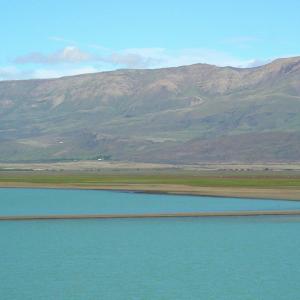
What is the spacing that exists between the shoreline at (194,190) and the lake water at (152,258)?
86.1ft

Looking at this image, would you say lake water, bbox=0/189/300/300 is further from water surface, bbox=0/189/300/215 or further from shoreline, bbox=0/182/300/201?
shoreline, bbox=0/182/300/201

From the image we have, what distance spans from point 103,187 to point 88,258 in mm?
75545

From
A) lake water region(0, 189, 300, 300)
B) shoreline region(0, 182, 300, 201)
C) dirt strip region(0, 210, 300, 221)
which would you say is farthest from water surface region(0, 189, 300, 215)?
dirt strip region(0, 210, 300, 221)

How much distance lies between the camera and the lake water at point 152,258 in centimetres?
4247

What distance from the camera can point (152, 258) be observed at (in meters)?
52.0

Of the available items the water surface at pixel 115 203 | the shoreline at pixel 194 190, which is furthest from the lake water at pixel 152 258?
the shoreline at pixel 194 190

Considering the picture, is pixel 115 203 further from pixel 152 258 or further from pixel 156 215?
pixel 152 258

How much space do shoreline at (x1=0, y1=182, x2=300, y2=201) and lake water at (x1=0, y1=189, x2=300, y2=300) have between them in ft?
86.1

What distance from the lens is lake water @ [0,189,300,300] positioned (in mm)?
42469

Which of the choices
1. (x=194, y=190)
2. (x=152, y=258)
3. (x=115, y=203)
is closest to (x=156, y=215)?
(x=115, y=203)

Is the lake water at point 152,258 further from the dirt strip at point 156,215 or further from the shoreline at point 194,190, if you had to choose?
the shoreline at point 194,190

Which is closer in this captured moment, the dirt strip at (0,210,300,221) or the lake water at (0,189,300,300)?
the lake water at (0,189,300,300)

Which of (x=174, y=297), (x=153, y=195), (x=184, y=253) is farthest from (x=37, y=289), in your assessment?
(x=153, y=195)

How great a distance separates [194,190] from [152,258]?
209ft
